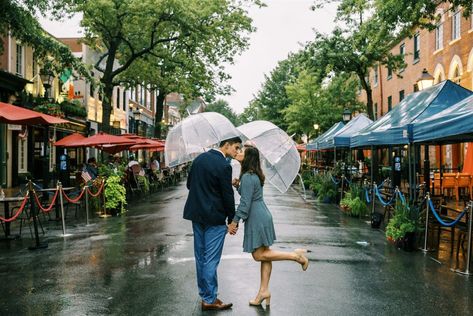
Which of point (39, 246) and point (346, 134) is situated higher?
point (346, 134)

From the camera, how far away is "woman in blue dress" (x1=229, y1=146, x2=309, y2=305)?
5527 millimetres

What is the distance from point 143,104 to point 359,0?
40789 millimetres

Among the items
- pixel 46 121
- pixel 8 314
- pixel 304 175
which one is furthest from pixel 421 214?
pixel 304 175

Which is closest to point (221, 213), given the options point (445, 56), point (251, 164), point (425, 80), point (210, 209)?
point (210, 209)

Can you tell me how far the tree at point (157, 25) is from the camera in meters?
21.0

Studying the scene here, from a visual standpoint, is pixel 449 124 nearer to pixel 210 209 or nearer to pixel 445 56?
pixel 210 209

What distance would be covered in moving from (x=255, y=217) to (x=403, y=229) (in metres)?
4.59

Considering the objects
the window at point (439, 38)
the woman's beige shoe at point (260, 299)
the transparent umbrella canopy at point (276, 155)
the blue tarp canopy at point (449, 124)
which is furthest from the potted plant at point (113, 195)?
the window at point (439, 38)

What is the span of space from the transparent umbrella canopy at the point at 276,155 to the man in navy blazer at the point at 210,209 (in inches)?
61.1

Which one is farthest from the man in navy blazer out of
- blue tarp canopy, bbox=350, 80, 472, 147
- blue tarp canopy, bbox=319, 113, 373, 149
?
blue tarp canopy, bbox=319, 113, 373, 149

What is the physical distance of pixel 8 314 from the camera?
213 inches

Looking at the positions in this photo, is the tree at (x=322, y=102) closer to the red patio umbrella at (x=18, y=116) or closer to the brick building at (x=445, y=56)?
the brick building at (x=445, y=56)

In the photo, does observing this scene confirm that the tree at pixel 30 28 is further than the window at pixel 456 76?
No

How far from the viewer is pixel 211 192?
213 inches
